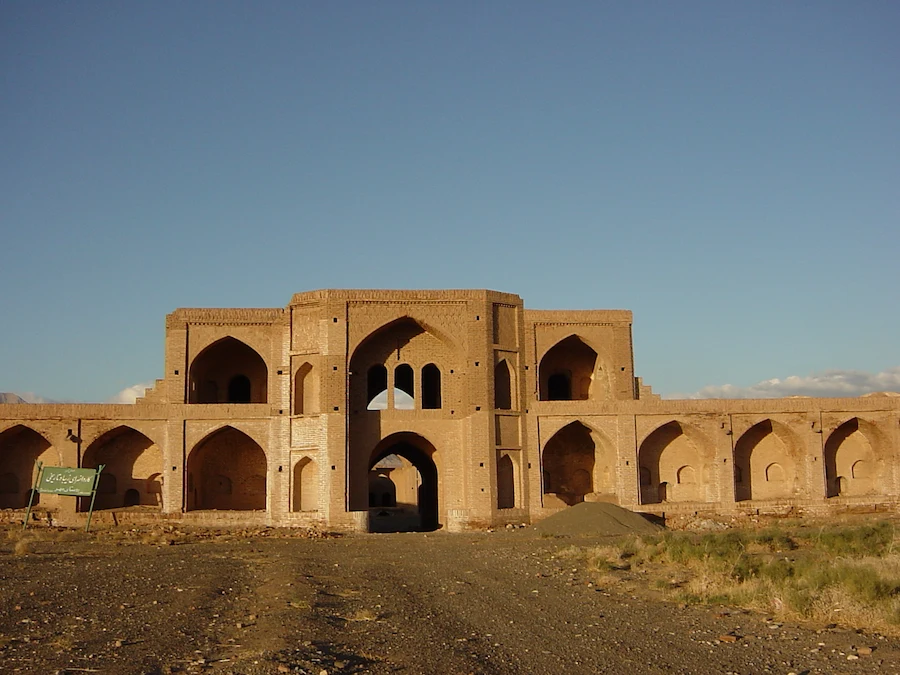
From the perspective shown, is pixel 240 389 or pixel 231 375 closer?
pixel 231 375

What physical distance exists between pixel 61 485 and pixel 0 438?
16.6 feet

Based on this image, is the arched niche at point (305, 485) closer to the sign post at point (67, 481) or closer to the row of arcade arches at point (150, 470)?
the row of arcade arches at point (150, 470)

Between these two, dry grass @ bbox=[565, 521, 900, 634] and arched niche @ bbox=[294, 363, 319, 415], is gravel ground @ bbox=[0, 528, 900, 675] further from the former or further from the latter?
arched niche @ bbox=[294, 363, 319, 415]

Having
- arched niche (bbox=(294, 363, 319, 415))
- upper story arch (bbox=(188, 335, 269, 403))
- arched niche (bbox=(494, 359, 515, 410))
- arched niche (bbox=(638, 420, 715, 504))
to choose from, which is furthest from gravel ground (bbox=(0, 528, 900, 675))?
upper story arch (bbox=(188, 335, 269, 403))

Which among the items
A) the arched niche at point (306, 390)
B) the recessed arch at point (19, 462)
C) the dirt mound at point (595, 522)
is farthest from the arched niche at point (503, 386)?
the recessed arch at point (19, 462)

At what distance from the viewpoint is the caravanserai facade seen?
2959 centimetres

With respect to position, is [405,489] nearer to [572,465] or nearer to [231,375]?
[231,375]

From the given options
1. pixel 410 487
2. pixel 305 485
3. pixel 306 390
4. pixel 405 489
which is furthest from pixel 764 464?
pixel 405 489

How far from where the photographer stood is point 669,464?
32.9m

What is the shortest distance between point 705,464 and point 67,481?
66.2ft

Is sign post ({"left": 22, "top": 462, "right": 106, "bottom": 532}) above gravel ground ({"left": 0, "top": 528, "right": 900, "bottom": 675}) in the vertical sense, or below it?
above

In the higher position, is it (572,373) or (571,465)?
(572,373)

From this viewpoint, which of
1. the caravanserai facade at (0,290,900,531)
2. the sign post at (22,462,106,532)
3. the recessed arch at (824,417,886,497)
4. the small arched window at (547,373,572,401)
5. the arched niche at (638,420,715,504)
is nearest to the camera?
the sign post at (22,462,106,532)

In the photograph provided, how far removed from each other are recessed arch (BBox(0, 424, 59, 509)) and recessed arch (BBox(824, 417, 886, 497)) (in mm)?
26848
